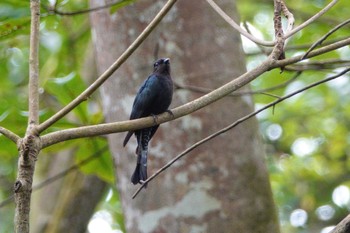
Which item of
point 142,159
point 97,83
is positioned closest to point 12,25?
point 142,159

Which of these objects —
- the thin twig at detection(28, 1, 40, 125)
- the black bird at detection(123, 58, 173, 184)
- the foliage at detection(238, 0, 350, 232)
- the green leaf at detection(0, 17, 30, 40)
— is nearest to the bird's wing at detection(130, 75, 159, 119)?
the black bird at detection(123, 58, 173, 184)

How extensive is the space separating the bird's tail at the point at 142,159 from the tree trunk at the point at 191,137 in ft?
0.30

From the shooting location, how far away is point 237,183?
10.8 feet

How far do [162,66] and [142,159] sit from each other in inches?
19.6

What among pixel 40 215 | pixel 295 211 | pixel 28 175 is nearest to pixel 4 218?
pixel 40 215

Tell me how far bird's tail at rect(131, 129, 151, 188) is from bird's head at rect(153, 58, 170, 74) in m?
0.34

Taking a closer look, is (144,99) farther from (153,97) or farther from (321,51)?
(321,51)

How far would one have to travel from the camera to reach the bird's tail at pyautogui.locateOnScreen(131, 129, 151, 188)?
313 centimetres

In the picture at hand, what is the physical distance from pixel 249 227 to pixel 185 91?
72cm

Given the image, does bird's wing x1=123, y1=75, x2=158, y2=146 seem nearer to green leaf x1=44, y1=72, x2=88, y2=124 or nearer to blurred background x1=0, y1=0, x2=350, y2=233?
green leaf x1=44, y1=72, x2=88, y2=124

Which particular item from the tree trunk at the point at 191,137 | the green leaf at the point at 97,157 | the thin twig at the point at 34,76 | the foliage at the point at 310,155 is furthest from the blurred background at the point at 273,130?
the thin twig at the point at 34,76

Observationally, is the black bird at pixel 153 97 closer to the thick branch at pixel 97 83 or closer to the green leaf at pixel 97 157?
the green leaf at pixel 97 157

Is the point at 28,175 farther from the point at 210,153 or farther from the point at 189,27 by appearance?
the point at 189,27

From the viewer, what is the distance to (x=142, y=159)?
323 centimetres
